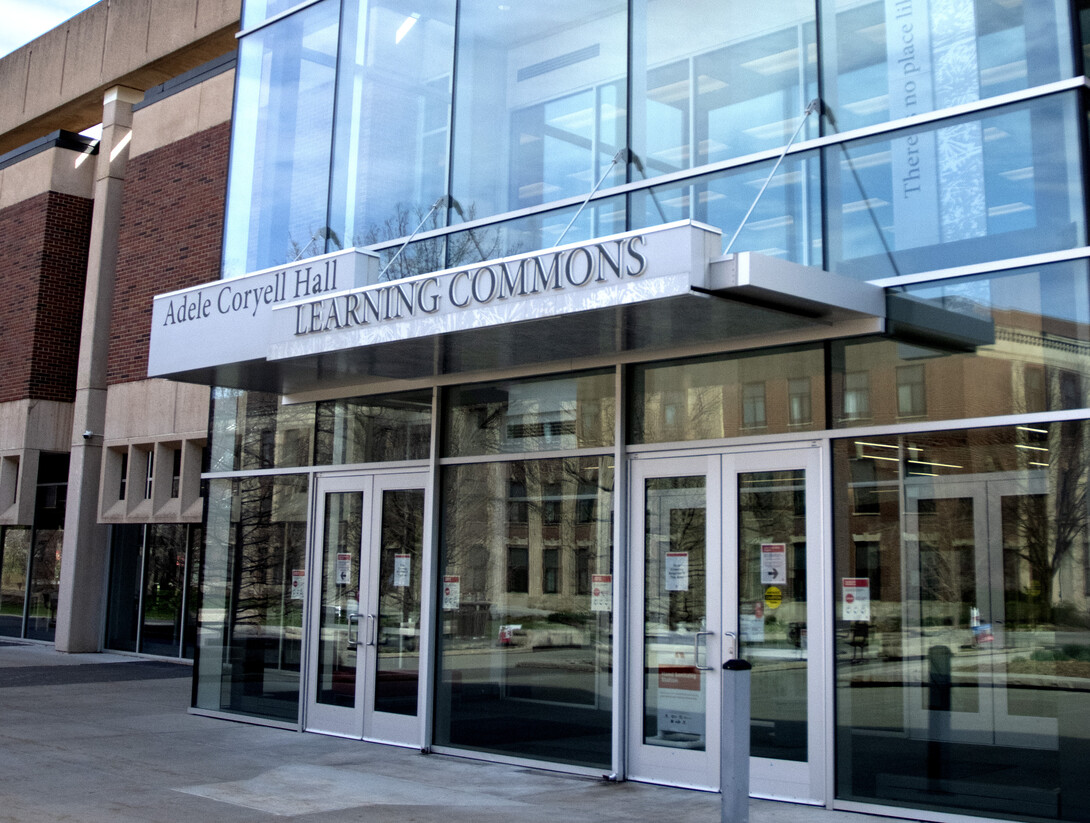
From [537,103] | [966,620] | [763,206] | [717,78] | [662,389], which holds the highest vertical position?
[537,103]

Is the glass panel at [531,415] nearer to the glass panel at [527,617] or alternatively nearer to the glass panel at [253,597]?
the glass panel at [527,617]

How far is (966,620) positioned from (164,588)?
15226 mm

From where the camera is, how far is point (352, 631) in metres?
11.7

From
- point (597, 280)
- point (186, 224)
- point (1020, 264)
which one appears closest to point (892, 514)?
point (1020, 264)

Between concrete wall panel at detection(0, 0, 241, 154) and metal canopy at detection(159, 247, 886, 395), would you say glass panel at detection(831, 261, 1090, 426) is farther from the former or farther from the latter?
concrete wall panel at detection(0, 0, 241, 154)

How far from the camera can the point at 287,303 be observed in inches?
404

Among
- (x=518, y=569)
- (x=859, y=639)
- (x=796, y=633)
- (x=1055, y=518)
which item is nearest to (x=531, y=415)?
(x=518, y=569)

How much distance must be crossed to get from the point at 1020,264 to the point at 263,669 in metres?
8.62

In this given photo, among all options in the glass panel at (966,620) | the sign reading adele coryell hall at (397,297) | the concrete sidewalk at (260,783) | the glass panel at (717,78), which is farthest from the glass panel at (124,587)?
the glass panel at (966,620)

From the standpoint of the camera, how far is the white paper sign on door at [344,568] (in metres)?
11.9

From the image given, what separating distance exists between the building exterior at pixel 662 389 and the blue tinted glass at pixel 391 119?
0.04 m

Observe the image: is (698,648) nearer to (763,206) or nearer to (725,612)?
(725,612)

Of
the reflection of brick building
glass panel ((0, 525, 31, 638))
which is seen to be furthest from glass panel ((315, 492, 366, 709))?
glass panel ((0, 525, 31, 638))

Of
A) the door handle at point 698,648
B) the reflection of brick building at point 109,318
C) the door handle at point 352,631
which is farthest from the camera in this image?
the reflection of brick building at point 109,318
